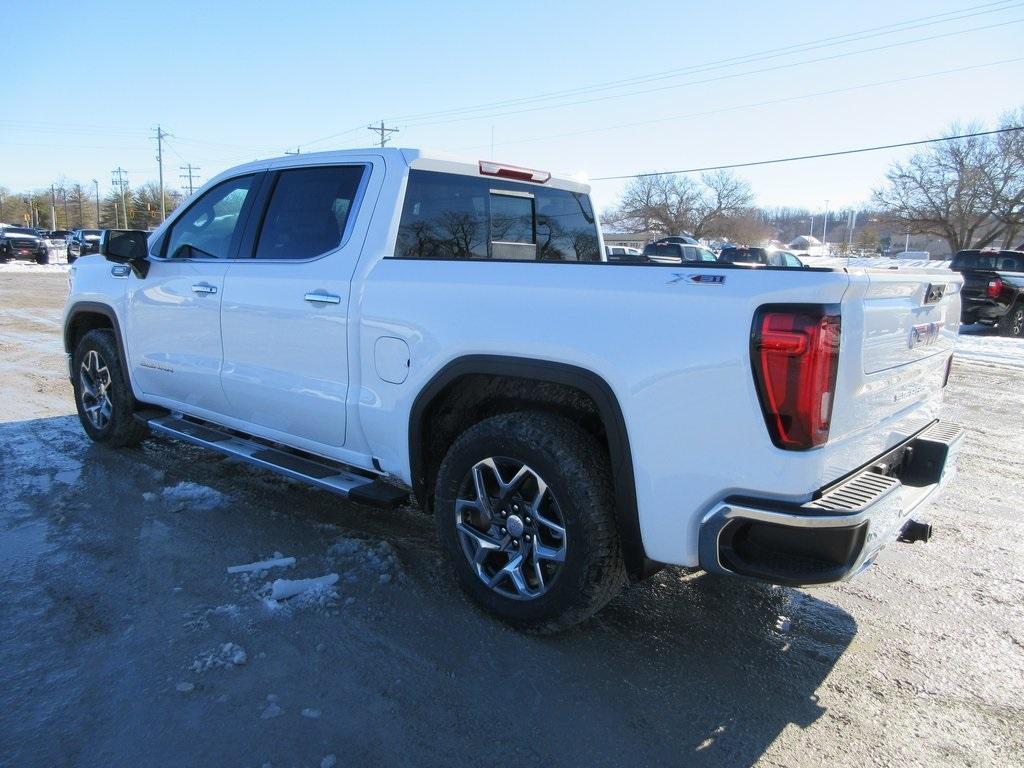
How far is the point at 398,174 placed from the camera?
3656 millimetres

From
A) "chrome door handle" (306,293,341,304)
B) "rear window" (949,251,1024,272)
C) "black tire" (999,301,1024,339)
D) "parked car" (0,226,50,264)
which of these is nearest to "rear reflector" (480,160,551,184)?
"chrome door handle" (306,293,341,304)

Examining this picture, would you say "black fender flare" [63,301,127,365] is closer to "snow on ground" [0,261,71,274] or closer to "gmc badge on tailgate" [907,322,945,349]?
"gmc badge on tailgate" [907,322,945,349]

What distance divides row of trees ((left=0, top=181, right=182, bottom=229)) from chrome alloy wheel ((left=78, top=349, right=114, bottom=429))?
8218 centimetres

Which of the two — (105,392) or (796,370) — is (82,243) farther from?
(796,370)

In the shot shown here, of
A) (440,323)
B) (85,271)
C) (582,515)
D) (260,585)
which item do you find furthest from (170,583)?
(85,271)

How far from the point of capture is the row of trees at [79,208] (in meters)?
90.0

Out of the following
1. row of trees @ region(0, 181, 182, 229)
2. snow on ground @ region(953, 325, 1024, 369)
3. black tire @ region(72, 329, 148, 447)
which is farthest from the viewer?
row of trees @ region(0, 181, 182, 229)

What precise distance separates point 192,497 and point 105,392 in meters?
1.54

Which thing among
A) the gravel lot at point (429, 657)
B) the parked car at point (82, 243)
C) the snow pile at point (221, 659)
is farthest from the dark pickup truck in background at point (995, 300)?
the parked car at point (82, 243)

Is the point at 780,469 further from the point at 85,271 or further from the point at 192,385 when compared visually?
the point at 85,271

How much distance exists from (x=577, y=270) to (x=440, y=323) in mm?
676

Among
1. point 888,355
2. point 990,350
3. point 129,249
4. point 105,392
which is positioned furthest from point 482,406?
point 990,350

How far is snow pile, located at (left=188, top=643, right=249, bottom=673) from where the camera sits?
2805 mm

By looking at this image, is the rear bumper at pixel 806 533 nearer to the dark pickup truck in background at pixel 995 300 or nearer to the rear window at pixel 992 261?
the dark pickup truck in background at pixel 995 300
